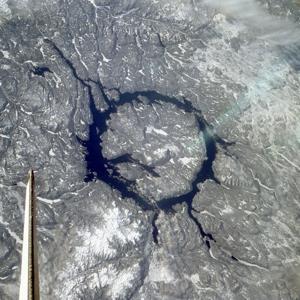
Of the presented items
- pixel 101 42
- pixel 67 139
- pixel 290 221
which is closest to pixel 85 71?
pixel 101 42

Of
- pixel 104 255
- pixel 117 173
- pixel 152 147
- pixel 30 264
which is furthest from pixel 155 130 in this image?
pixel 30 264

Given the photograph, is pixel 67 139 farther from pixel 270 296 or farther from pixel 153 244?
pixel 270 296

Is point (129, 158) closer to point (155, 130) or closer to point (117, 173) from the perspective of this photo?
point (117, 173)

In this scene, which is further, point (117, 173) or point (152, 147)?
point (152, 147)

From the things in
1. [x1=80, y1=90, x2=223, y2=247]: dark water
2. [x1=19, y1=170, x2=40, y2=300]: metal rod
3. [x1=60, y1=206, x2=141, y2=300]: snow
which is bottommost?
[x1=60, y1=206, x2=141, y2=300]: snow

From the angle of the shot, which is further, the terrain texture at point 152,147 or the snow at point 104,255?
the terrain texture at point 152,147

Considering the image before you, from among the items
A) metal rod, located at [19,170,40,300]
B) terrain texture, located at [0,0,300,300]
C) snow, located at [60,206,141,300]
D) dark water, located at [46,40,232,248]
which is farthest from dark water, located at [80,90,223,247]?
metal rod, located at [19,170,40,300]

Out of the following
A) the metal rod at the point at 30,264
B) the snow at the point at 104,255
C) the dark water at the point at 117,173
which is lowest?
the snow at the point at 104,255

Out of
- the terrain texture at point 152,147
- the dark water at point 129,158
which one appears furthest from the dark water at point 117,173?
the terrain texture at point 152,147

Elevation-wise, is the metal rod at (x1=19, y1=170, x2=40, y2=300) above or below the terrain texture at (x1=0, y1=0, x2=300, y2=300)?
above

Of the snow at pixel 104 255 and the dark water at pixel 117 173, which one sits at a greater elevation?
the dark water at pixel 117 173

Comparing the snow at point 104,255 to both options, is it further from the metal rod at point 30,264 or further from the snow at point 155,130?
the metal rod at point 30,264

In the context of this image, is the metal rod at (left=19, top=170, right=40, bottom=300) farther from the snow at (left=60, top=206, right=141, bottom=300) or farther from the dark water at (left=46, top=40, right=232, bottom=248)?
the dark water at (left=46, top=40, right=232, bottom=248)
